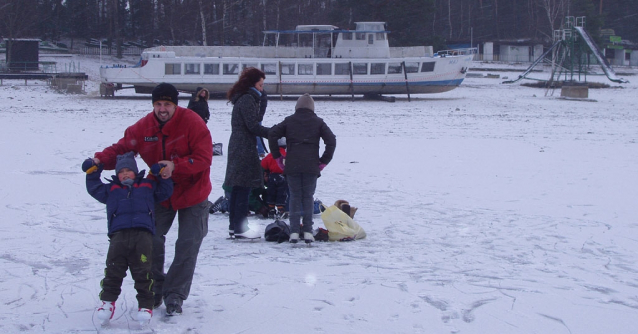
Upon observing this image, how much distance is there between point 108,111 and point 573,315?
61.2 ft

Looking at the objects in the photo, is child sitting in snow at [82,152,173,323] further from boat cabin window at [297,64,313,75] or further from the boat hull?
boat cabin window at [297,64,313,75]

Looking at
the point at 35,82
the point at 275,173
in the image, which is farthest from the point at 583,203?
the point at 35,82

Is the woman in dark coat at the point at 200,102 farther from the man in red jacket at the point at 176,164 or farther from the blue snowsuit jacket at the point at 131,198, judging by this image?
the blue snowsuit jacket at the point at 131,198

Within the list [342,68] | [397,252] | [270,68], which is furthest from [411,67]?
[397,252]

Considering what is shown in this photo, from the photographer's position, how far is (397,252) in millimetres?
5910

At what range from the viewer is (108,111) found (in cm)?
2088

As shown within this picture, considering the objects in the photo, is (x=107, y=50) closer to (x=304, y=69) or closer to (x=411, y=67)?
(x=304, y=69)

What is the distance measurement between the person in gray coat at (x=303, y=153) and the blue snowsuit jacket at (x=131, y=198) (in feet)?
7.05

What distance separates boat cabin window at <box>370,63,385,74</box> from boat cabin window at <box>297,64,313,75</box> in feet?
9.12

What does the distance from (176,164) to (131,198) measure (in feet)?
1.08

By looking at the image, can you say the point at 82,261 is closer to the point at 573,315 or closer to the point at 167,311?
the point at 167,311

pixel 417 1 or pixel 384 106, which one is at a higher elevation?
pixel 417 1

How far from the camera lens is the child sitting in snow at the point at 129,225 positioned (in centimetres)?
387

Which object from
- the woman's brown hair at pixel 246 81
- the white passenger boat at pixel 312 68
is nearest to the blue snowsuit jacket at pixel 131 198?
the woman's brown hair at pixel 246 81
